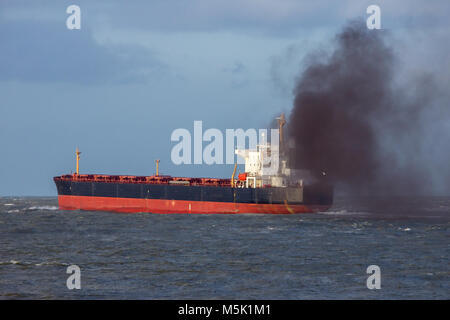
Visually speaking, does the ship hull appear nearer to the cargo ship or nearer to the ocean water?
the cargo ship

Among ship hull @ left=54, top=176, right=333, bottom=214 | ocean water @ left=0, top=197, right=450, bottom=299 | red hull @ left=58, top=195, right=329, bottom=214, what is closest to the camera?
ocean water @ left=0, top=197, right=450, bottom=299

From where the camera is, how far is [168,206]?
75.0 metres

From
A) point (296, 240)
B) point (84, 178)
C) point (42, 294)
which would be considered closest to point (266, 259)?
point (296, 240)

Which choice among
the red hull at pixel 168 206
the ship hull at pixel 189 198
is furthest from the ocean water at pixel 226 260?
the red hull at pixel 168 206

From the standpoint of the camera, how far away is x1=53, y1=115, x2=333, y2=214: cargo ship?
68.2m

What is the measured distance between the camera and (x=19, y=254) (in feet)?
128

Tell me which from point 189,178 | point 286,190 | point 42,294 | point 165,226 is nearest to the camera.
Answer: point 42,294

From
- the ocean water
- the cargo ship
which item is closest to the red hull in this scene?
the cargo ship

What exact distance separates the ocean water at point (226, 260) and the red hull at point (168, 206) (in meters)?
9.30

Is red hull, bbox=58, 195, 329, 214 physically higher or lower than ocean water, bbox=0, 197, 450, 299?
higher

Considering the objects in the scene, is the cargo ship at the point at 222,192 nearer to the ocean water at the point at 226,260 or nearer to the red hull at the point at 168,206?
the red hull at the point at 168,206

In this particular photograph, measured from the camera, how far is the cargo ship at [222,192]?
224 feet
